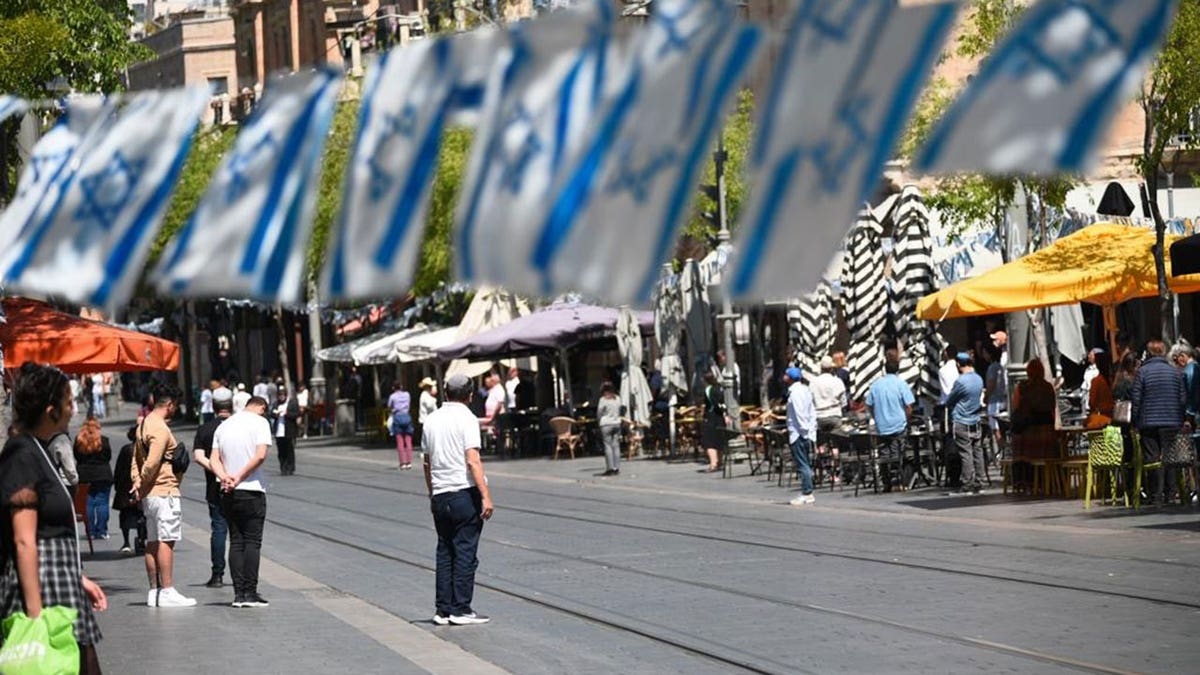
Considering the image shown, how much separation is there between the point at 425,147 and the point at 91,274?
1.14 metres


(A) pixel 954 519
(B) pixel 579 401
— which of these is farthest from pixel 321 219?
(B) pixel 579 401

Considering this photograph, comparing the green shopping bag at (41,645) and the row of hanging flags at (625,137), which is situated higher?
the row of hanging flags at (625,137)

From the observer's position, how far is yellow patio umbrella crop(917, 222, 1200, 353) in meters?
22.0

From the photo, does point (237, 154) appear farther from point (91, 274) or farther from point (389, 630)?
point (389, 630)

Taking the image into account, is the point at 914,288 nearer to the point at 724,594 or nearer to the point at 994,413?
the point at 994,413

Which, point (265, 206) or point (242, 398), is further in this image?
Result: point (242, 398)

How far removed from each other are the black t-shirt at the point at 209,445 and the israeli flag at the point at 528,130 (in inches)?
561

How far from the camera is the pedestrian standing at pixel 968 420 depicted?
990 inches

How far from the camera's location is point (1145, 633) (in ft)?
42.5

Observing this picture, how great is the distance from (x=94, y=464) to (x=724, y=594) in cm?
1077

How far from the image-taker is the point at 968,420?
2542 cm

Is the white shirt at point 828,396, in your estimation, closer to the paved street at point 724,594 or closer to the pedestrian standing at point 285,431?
the paved street at point 724,594

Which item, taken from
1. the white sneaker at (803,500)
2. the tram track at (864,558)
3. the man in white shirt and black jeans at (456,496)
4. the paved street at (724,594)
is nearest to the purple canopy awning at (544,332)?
the tram track at (864,558)

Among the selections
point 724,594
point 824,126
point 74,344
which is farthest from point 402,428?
point 824,126
